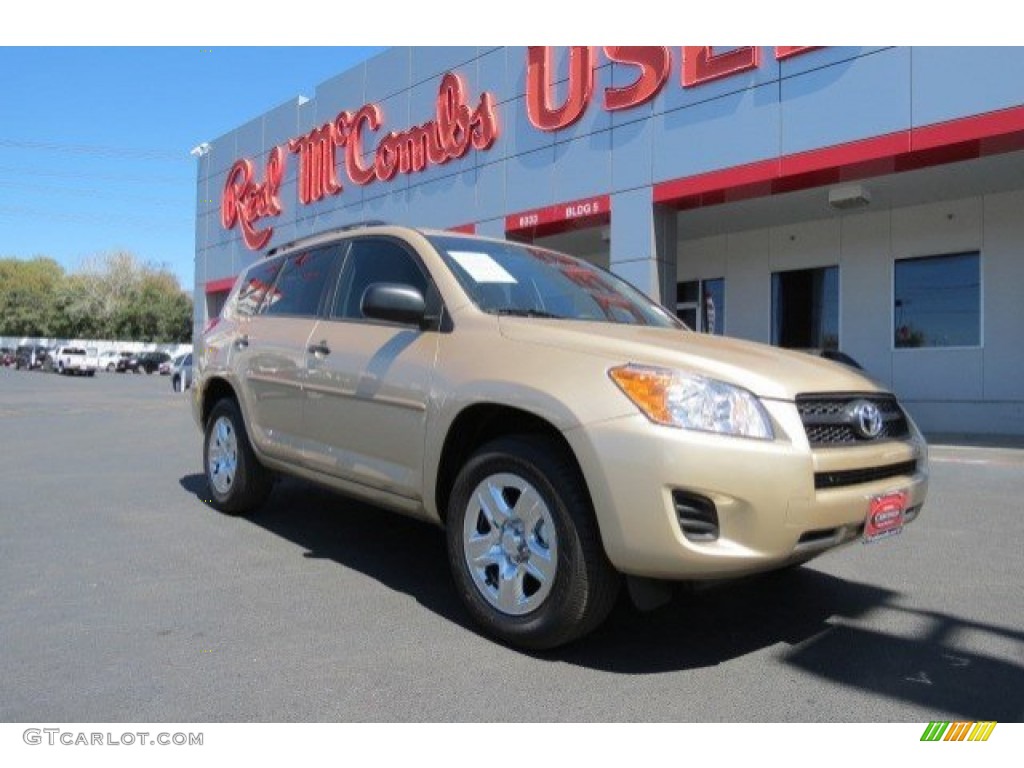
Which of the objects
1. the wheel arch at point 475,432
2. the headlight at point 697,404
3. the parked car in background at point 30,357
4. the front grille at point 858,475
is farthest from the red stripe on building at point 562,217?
the parked car in background at point 30,357

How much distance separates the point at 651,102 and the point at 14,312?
8238 centimetres

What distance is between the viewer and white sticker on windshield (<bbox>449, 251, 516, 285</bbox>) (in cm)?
406

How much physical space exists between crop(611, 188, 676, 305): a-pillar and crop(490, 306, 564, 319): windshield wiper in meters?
10.1

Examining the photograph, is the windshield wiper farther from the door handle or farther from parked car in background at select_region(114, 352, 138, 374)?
parked car in background at select_region(114, 352, 138, 374)

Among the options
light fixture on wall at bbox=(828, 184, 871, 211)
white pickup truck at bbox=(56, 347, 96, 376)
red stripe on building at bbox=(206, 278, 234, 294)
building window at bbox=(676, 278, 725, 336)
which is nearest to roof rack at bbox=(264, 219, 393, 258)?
light fixture on wall at bbox=(828, 184, 871, 211)

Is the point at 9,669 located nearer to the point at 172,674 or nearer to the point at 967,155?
the point at 172,674

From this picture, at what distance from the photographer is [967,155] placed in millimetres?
10922

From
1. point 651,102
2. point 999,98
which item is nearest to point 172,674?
point 999,98

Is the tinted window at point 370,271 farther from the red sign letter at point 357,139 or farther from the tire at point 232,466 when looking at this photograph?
the red sign letter at point 357,139

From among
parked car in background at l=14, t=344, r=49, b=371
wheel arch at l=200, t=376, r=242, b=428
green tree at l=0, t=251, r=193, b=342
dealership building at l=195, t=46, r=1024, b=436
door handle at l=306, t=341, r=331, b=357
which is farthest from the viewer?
green tree at l=0, t=251, r=193, b=342

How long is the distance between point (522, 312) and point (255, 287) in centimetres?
279

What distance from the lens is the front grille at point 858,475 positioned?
2.99 m

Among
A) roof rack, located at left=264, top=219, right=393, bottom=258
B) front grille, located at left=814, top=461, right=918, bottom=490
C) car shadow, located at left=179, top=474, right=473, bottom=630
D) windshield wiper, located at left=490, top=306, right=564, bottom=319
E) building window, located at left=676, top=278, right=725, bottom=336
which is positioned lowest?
car shadow, located at left=179, top=474, right=473, bottom=630

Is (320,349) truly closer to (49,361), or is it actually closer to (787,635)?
(787,635)
